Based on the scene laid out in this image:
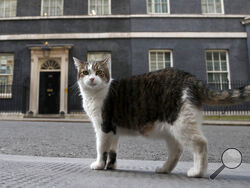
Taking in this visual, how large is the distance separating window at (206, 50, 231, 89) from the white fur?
12.1 m

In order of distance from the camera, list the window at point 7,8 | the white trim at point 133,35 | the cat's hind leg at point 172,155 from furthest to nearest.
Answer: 1. the window at point 7,8
2. the white trim at point 133,35
3. the cat's hind leg at point 172,155

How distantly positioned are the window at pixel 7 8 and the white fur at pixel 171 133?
1484cm

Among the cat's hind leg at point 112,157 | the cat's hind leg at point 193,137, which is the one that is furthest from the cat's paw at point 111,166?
the cat's hind leg at point 193,137

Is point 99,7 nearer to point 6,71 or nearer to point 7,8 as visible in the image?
point 7,8

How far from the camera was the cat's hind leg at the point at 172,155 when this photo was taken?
187 centimetres

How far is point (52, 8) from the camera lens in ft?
46.2

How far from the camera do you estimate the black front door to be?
13.1 m

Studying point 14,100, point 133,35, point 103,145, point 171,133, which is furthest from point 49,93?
point 171,133

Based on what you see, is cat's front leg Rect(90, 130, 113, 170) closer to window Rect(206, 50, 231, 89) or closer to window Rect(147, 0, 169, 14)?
window Rect(206, 50, 231, 89)

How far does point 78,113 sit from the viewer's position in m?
12.6

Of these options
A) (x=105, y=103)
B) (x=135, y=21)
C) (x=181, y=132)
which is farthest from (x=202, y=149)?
(x=135, y=21)

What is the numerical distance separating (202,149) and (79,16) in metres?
13.8

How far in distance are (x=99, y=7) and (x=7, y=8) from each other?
6.19 m

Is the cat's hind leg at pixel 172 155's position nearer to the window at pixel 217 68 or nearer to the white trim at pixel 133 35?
the window at pixel 217 68
